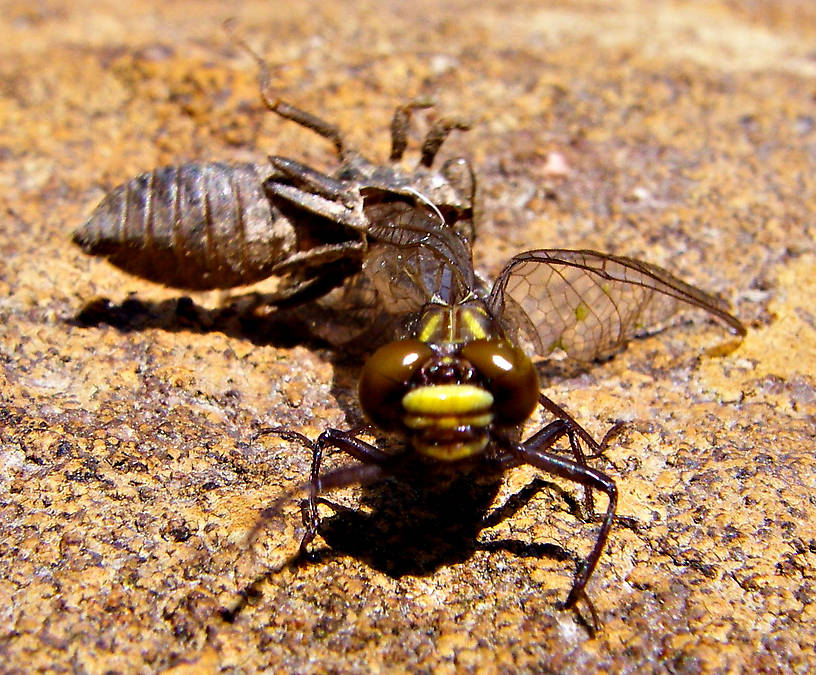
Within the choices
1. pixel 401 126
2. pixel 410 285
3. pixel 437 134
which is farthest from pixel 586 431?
pixel 401 126

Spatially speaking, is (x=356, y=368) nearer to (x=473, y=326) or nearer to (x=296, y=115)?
(x=473, y=326)

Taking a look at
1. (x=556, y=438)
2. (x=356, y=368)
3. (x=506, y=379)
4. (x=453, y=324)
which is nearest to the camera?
(x=506, y=379)

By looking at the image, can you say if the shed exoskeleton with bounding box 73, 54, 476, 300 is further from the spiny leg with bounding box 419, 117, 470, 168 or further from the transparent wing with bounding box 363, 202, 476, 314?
the spiny leg with bounding box 419, 117, 470, 168

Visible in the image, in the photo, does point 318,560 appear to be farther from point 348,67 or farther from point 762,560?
point 348,67

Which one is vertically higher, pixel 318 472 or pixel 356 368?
pixel 318 472

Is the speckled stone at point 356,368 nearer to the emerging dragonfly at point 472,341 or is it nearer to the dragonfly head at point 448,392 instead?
the emerging dragonfly at point 472,341

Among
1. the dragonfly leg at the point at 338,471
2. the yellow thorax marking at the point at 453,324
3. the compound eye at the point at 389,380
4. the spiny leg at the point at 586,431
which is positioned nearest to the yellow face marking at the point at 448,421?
the compound eye at the point at 389,380

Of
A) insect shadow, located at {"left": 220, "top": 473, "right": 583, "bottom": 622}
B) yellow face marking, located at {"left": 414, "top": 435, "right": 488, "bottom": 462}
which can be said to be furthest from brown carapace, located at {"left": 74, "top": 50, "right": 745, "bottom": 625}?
insect shadow, located at {"left": 220, "top": 473, "right": 583, "bottom": 622}

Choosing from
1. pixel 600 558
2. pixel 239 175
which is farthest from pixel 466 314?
pixel 239 175
